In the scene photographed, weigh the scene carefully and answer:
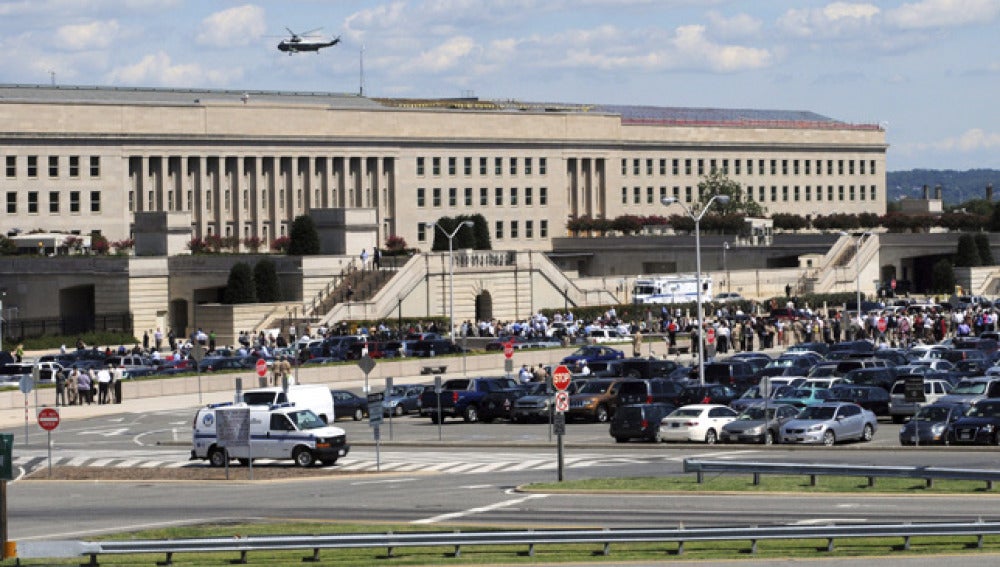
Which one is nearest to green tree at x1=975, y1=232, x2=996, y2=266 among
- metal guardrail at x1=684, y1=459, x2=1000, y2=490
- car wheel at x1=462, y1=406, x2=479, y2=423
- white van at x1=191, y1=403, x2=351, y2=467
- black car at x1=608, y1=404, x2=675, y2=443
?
car wheel at x1=462, y1=406, x2=479, y2=423

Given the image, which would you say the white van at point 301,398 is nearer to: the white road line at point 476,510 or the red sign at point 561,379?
the red sign at point 561,379

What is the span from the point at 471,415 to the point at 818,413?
589 inches

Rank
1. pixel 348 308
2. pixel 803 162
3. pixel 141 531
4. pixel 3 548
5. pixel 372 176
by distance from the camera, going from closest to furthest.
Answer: pixel 3 548 → pixel 141 531 → pixel 348 308 → pixel 372 176 → pixel 803 162

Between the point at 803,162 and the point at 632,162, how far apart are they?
20.3m

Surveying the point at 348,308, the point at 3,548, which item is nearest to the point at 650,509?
the point at 3,548

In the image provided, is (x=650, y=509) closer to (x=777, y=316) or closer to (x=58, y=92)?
(x=777, y=316)

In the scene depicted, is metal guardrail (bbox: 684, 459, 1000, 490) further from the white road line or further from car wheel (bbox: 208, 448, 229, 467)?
car wheel (bbox: 208, 448, 229, 467)

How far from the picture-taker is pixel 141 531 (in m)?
34.4

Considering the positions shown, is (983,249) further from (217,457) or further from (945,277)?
(217,457)

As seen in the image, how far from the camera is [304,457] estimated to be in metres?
49.0

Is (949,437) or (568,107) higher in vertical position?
(568,107)

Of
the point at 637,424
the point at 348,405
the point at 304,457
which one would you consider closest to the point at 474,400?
the point at 348,405

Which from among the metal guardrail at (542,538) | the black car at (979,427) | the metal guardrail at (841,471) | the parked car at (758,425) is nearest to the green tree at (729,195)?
the parked car at (758,425)

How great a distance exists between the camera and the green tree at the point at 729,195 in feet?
503
